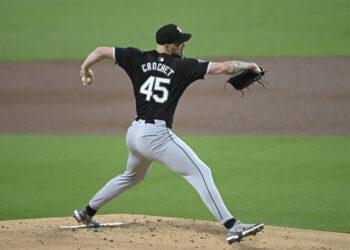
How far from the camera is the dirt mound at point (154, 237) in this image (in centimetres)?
549

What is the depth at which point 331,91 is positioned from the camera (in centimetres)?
1318

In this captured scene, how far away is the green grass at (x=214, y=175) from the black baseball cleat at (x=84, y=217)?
109cm

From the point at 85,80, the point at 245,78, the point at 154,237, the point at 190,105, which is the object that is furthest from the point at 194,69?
the point at 190,105

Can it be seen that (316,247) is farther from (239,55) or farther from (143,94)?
(239,55)

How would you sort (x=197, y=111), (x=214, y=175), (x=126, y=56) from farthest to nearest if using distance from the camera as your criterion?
(x=197, y=111)
(x=214, y=175)
(x=126, y=56)

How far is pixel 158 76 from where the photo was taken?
18.2 feet

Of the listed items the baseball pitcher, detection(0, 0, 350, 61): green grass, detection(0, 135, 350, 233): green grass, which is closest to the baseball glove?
the baseball pitcher

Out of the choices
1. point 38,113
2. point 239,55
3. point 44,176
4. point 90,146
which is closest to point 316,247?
point 44,176

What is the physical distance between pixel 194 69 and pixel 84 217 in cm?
165

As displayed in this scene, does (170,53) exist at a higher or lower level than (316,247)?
higher

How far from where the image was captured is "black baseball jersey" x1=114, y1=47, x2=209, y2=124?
18.1ft

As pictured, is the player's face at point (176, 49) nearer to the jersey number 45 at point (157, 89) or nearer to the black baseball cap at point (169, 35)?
the black baseball cap at point (169, 35)

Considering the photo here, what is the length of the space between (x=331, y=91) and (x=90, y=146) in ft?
17.6

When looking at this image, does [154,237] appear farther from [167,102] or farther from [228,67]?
[228,67]
